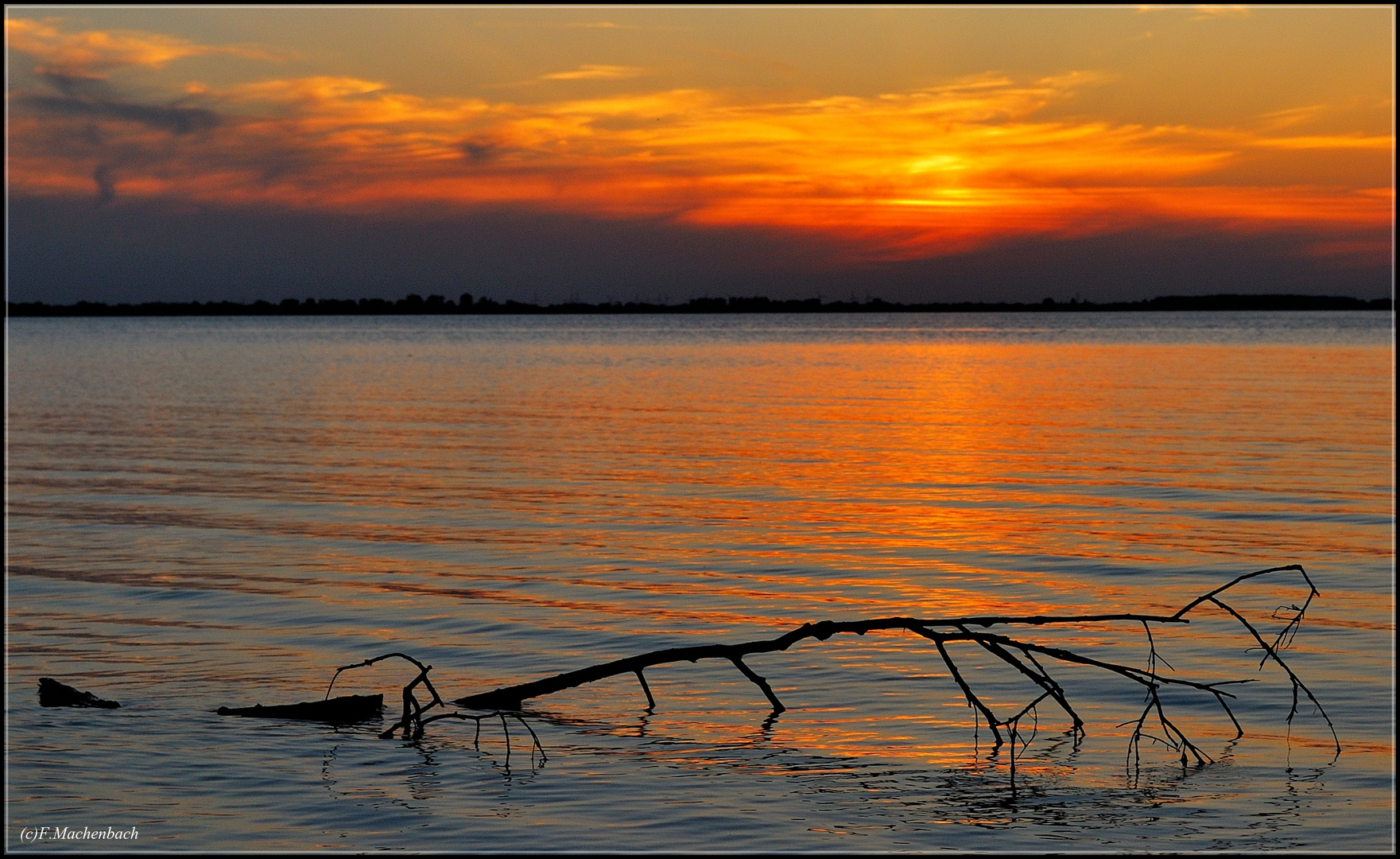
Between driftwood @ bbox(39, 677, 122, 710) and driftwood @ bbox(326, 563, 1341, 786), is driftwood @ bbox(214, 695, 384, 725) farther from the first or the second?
driftwood @ bbox(39, 677, 122, 710)

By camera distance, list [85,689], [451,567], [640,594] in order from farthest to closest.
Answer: [451,567], [640,594], [85,689]

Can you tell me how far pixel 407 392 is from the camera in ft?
184

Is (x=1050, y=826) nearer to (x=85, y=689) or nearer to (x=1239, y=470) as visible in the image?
(x=85, y=689)

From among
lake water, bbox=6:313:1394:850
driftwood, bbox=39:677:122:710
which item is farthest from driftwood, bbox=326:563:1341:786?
driftwood, bbox=39:677:122:710

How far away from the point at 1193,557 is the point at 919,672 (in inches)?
288

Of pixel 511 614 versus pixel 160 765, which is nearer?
pixel 160 765

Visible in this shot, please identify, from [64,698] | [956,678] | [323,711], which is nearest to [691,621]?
[323,711]

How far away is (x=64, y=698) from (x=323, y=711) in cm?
230

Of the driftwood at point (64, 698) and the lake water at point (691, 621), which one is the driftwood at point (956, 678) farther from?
the driftwood at point (64, 698)

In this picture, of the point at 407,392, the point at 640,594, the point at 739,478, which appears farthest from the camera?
the point at 407,392

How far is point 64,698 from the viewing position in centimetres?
1139

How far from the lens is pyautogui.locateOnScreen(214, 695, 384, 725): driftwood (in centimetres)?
1106

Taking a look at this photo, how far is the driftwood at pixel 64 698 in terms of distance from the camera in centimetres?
1137

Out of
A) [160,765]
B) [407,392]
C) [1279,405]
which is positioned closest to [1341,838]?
[160,765]
